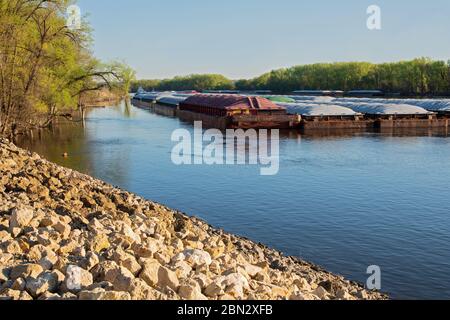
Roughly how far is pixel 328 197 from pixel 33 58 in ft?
90.3

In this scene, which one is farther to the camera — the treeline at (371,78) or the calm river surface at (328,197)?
the treeline at (371,78)

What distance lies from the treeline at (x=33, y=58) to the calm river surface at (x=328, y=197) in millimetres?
3402

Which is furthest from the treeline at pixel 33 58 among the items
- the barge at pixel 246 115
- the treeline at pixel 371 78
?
the treeline at pixel 371 78

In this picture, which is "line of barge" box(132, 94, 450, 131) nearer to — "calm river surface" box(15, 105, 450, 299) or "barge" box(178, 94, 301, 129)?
"barge" box(178, 94, 301, 129)

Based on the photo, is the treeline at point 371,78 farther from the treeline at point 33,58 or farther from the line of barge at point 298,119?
the treeline at point 33,58

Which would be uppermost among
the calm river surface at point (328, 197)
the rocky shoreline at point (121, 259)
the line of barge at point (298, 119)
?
the line of barge at point (298, 119)

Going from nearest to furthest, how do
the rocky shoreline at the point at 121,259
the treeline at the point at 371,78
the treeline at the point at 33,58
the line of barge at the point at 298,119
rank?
the rocky shoreline at the point at 121,259
the treeline at the point at 33,58
the line of barge at the point at 298,119
the treeline at the point at 371,78

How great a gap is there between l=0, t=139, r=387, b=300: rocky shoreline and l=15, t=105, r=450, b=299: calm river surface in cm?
214

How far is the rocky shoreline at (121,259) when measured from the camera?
353 inches

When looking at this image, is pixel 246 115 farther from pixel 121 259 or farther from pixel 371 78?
pixel 371 78

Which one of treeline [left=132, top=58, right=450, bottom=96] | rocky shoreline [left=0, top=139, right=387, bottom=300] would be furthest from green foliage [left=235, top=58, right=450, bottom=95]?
rocky shoreline [left=0, top=139, right=387, bottom=300]

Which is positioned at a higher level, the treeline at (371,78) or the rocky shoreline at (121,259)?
the treeline at (371,78)

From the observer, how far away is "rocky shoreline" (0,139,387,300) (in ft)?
29.4

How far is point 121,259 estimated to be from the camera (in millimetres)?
10078
